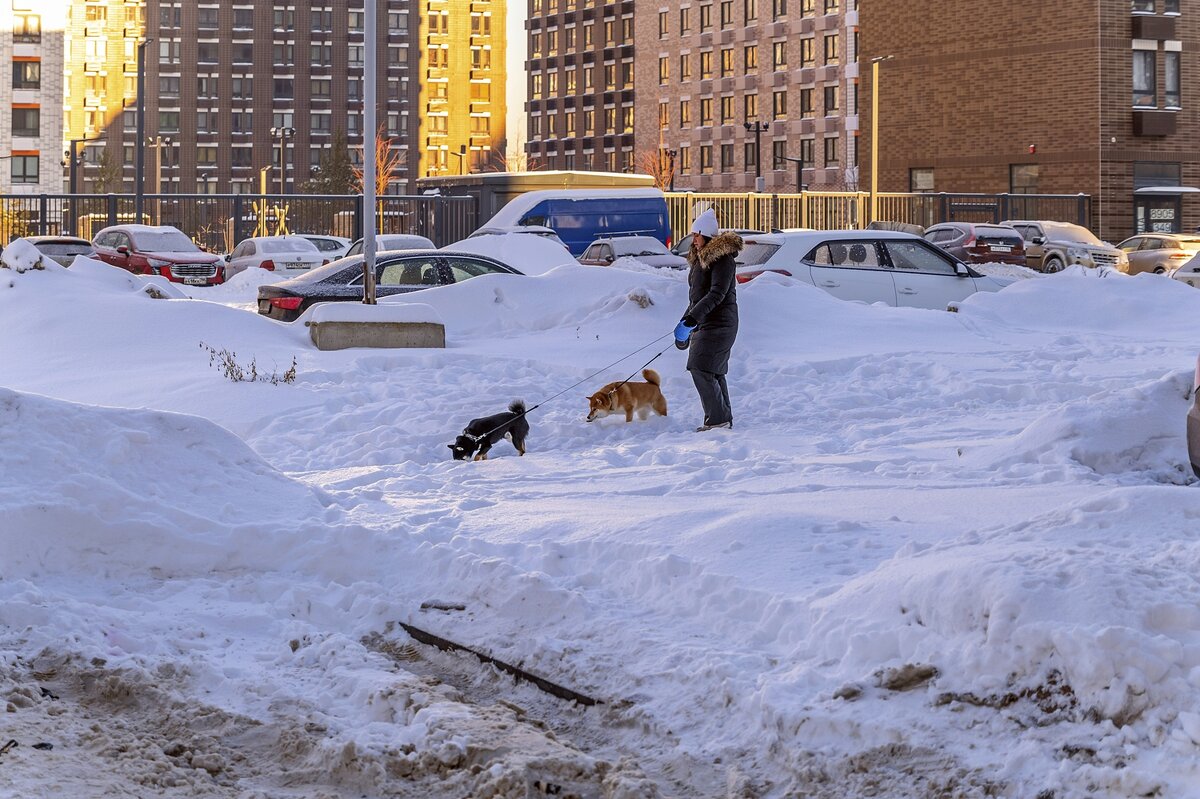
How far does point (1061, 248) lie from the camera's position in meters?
43.6

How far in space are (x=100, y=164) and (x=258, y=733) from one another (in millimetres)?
121979

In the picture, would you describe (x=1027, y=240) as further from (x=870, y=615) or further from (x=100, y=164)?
(x=100, y=164)

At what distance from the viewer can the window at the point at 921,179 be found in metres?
70.0

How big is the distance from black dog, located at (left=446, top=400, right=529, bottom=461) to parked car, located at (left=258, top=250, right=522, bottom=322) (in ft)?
31.0

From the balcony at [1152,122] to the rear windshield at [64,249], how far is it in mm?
42046

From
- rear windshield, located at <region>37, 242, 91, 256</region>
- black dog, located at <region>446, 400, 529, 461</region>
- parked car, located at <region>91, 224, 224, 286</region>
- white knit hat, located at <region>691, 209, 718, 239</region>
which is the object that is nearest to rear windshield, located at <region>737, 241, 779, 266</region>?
white knit hat, located at <region>691, 209, 718, 239</region>

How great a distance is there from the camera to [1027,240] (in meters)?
45.2

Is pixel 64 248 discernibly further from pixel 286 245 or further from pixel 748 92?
pixel 748 92

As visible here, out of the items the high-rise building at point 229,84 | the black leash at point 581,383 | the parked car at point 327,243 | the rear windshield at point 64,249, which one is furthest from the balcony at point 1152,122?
the high-rise building at point 229,84

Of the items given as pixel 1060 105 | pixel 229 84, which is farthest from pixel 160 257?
pixel 229 84

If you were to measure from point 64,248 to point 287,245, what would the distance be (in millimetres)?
4912

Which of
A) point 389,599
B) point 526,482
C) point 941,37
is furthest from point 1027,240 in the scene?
point 389,599

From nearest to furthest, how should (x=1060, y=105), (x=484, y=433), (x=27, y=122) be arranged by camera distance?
(x=484, y=433), (x=1060, y=105), (x=27, y=122)

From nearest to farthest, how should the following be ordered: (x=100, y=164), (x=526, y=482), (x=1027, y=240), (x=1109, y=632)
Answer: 1. (x=1109, y=632)
2. (x=526, y=482)
3. (x=1027, y=240)
4. (x=100, y=164)
